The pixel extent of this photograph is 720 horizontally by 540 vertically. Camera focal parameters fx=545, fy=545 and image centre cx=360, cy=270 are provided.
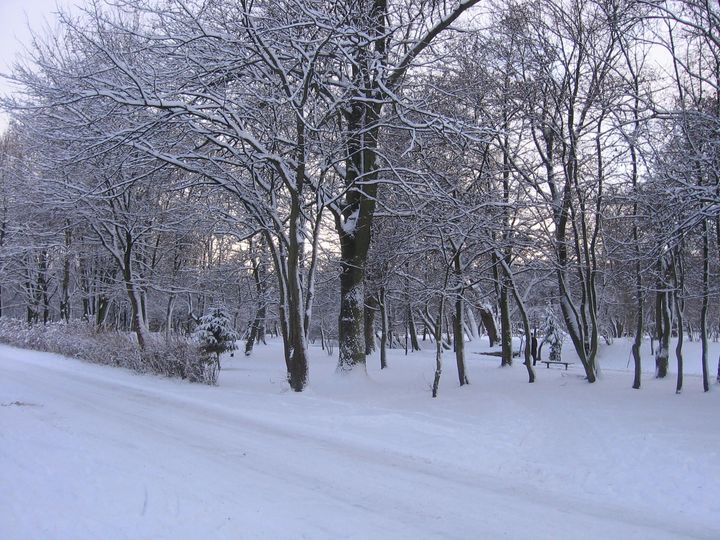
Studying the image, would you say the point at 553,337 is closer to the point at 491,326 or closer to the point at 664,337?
the point at 491,326

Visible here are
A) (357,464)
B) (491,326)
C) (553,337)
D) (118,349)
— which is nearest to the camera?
(357,464)

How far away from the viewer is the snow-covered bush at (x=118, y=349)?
14.0 meters

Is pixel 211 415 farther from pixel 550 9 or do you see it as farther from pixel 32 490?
pixel 550 9

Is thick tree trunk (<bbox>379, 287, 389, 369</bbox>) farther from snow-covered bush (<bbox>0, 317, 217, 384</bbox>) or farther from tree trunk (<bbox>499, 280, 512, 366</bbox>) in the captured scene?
snow-covered bush (<bbox>0, 317, 217, 384</bbox>)

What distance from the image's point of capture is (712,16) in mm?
9383

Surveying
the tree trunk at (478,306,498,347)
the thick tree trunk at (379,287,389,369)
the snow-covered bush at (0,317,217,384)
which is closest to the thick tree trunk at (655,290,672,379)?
the thick tree trunk at (379,287,389,369)

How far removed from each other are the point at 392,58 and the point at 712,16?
6.92 meters

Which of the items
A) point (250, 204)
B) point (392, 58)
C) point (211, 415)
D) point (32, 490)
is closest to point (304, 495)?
point (32, 490)

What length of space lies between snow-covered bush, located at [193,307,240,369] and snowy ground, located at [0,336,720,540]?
7532mm

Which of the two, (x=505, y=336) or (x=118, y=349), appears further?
(x=118, y=349)

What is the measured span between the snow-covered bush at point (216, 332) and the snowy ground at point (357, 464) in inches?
297

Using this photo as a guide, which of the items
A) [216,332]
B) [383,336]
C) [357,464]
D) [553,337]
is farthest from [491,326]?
[357,464]

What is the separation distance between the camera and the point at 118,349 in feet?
57.7

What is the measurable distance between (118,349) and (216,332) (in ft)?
11.8
